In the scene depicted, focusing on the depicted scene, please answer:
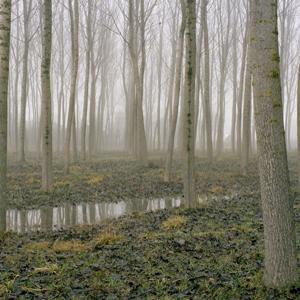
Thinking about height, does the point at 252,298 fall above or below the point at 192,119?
below

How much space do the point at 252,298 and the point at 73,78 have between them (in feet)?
45.1

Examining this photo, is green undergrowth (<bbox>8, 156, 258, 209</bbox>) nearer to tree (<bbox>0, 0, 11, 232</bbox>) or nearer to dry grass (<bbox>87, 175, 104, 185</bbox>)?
dry grass (<bbox>87, 175, 104, 185</bbox>)

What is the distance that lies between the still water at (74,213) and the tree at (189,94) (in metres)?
1.68

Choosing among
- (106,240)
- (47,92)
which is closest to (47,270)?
(106,240)

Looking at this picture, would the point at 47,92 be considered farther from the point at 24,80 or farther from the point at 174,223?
the point at 24,80

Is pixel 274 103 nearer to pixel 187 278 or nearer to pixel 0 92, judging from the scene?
pixel 187 278

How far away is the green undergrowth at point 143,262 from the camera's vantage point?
4375mm

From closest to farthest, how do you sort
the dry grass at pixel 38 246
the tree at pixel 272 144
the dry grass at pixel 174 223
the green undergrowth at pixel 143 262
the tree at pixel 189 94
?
the tree at pixel 272 144
the green undergrowth at pixel 143 262
the dry grass at pixel 38 246
the dry grass at pixel 174 223
the tree at pixel 189 94

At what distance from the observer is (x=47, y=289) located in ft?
14.8

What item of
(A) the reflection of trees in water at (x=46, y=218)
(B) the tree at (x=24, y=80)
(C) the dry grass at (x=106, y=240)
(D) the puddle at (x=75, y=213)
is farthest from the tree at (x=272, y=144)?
(B) the tree at (x=24, y=80)

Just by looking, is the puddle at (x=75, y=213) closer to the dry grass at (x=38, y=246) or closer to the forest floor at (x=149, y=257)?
the forest floor at (x=149, y=257)

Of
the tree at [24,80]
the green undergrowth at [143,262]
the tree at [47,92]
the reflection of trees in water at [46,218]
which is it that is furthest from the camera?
the tree at [24,80]

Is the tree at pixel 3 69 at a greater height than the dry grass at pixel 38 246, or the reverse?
the tree at pixel 3 69

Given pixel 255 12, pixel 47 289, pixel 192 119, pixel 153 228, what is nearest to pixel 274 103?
pixel 255 12
